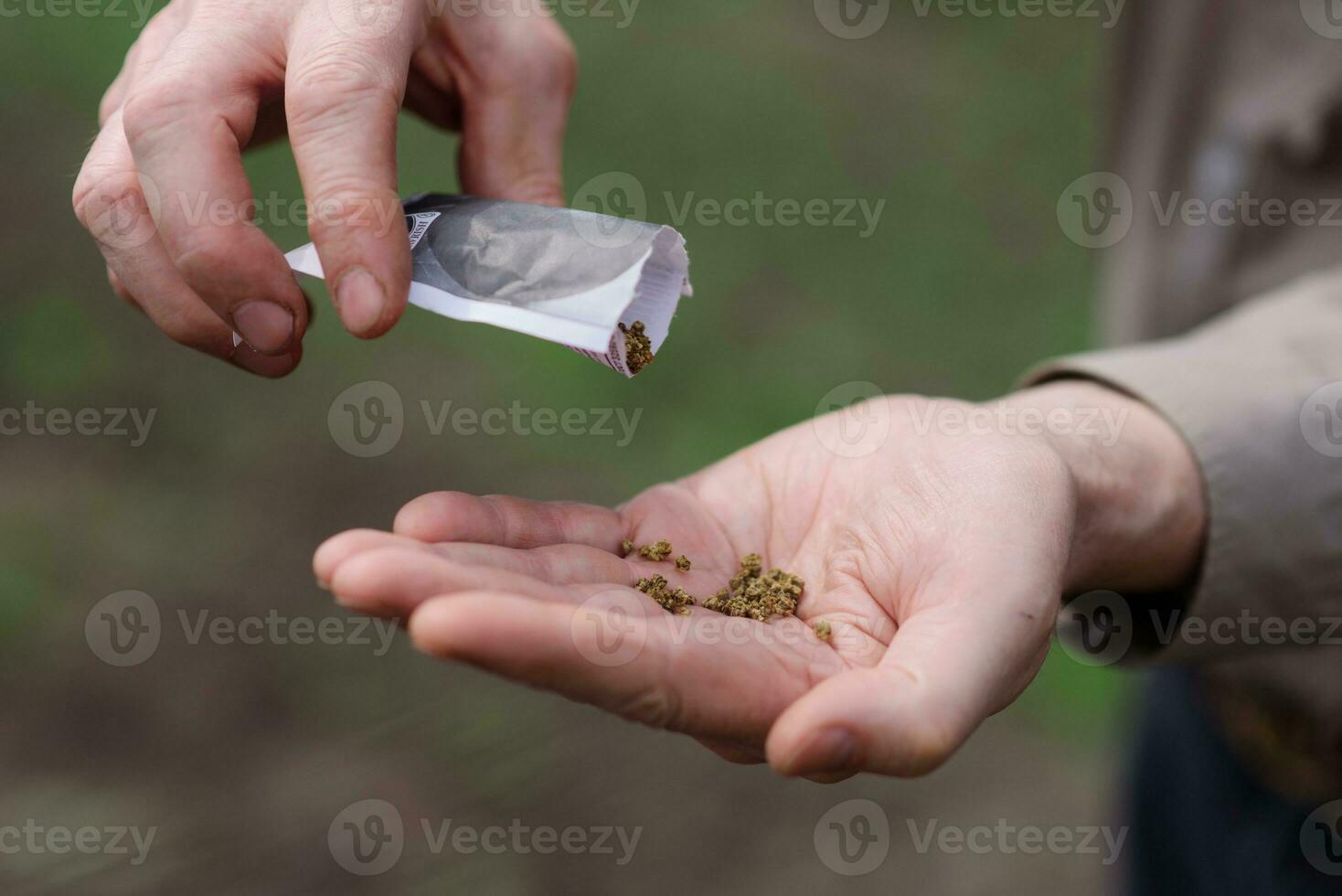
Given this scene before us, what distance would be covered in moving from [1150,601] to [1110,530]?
0.26m

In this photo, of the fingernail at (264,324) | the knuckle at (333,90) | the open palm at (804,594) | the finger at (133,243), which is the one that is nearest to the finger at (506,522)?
the open palm at (804,594)

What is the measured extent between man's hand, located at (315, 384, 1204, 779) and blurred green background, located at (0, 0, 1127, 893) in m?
1.74

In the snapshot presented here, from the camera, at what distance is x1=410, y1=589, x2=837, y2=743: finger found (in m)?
1.21

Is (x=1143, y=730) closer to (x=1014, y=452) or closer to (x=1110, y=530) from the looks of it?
(x=1110, y=530)

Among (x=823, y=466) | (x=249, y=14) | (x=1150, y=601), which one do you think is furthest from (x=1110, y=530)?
(x=249, y=14)

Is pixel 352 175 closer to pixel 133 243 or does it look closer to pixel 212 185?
pixel 212 185

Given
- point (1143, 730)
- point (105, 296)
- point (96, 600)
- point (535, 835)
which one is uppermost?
point (105, 296)

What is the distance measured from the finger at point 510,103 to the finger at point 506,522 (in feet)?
2.59

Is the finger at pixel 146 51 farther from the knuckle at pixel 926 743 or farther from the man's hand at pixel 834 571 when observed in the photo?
the knuckle at pixel 926 743

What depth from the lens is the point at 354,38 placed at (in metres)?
1.66

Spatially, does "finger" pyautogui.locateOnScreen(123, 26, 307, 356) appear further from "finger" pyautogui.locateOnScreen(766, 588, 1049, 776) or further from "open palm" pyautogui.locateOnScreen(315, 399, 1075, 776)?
"finger" pyautogui.locateOnScreen(766, 588, 1049, 776)

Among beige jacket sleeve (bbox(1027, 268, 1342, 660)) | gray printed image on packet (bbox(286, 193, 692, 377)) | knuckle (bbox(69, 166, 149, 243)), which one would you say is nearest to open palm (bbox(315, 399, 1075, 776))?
gray printed image on packet (bbox(286, 193, 692, 377))

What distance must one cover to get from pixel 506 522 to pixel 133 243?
77 centimetres

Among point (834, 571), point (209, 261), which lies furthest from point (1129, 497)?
point (209, 261)
